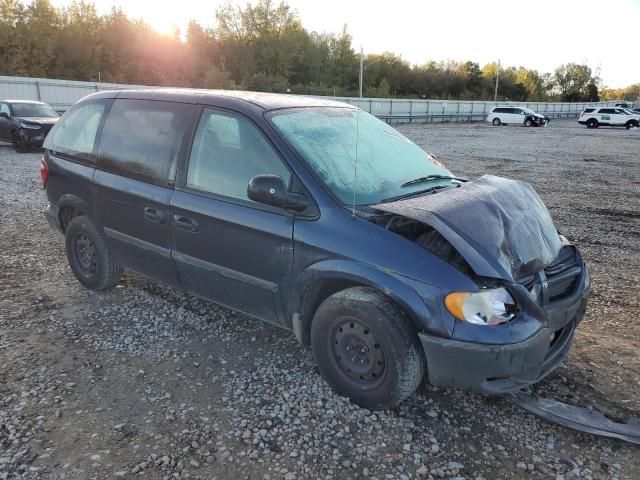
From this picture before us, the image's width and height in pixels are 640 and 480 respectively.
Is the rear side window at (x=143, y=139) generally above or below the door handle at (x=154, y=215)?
above

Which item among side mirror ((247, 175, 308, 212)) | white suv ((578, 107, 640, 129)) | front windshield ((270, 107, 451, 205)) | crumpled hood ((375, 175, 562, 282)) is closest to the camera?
crumpled hood ((375, 175, 562, 282))

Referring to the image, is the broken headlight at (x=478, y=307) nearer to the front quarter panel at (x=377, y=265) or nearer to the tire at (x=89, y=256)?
the front quarter panel at (x=377, y=265)

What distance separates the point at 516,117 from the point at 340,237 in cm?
3877

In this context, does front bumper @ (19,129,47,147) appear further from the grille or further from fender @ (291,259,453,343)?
the grille

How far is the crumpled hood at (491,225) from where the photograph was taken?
105 inches

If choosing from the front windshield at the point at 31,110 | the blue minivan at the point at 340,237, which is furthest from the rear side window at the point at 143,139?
the front windshield at the point at 31,110

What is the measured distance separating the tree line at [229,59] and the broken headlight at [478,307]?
1835 inches

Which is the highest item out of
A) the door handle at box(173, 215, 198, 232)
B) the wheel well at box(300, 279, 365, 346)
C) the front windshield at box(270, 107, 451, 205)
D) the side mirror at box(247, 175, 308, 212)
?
the front windshield at box(270, 107, 451, 205)

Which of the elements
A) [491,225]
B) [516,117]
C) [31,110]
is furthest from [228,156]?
[516,117]

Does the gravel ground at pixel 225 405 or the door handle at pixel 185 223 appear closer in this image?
the gravel ground at pixel 225 405

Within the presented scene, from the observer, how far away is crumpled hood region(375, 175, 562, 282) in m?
2.67

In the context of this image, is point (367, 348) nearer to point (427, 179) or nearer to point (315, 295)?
point (315, 295)

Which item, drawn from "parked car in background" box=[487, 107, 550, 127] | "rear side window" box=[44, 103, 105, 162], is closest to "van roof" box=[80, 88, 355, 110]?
"rear side window" box=[44, 103, 105, 162]

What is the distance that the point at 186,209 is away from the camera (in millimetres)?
3508
